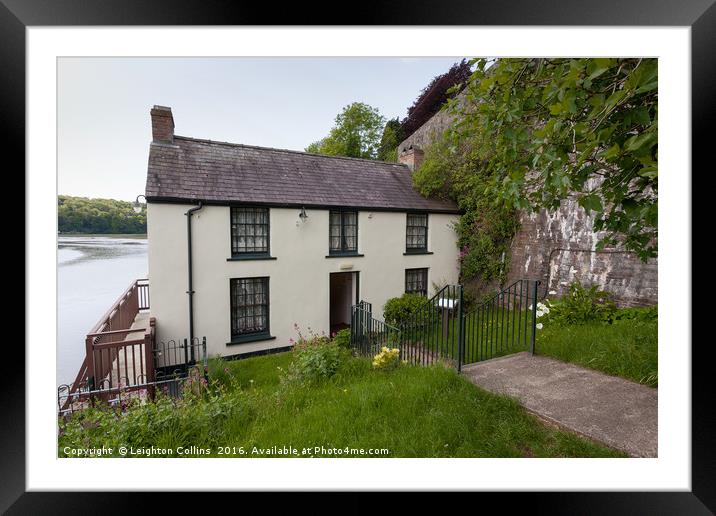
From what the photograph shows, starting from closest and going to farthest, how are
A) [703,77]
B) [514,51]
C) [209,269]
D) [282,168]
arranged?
[703,77], [514,51], [209,269], [282,168]

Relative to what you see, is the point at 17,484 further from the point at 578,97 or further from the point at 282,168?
the point at 282,168

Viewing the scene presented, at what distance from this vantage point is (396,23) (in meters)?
1.37

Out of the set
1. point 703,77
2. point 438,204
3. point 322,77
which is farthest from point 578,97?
point 438,204

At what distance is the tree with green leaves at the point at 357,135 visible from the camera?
9219 millimetres

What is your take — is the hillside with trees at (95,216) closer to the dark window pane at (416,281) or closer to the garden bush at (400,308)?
the garden bush at (400,308)

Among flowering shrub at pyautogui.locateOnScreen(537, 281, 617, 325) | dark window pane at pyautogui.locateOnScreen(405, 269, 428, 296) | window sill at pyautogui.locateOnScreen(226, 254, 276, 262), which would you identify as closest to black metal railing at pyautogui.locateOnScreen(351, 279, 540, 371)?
flowering shrub at pyautogui.locateOnScreen(537, 281, 617, 325)

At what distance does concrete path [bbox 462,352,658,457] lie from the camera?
230 cm

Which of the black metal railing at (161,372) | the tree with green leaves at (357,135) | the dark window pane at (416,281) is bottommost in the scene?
the black metal railing at (161,372)

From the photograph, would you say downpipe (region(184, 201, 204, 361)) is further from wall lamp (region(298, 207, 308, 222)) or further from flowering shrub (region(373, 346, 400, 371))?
flowering shrub (region(373, 346, 400, 371))

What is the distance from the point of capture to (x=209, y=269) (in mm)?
6707

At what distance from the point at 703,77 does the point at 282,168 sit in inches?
310

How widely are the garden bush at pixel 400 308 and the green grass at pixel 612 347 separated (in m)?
3.29

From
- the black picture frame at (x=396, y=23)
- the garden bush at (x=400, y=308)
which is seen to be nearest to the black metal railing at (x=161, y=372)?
the black picture frame at (x=396, y=23)

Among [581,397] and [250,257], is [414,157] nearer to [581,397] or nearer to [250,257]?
[250,257]
